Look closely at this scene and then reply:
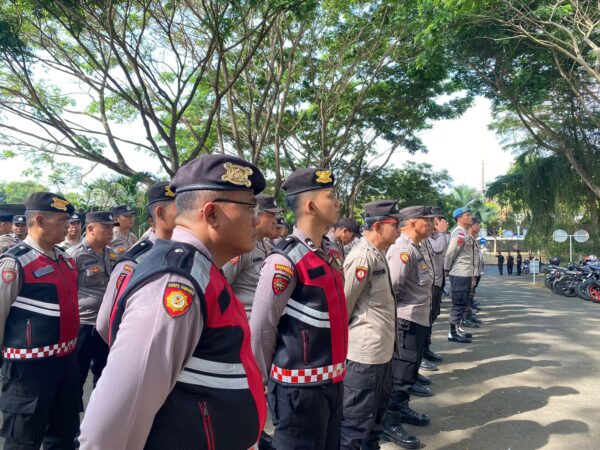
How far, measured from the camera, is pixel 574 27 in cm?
1084

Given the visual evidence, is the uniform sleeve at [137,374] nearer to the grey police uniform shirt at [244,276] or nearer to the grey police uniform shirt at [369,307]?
the grey police uniform shirt at [369,307]

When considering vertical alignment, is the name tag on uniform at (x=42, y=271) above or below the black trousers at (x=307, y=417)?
above

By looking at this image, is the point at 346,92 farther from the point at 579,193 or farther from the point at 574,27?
the point at 579,193

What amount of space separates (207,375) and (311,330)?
119 centimetres

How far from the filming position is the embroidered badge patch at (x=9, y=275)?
2.83 m

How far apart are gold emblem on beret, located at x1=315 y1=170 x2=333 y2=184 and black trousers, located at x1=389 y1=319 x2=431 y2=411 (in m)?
1.91

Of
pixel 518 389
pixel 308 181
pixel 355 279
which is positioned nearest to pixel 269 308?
pixel 308 181

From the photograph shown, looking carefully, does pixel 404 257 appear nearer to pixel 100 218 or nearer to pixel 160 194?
pixel 160 194

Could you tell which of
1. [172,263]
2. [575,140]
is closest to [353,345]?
[172,263]

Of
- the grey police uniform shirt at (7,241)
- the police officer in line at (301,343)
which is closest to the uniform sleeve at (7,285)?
the police officer in line at (301,343)

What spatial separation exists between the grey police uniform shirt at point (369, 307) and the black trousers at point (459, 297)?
4.75m

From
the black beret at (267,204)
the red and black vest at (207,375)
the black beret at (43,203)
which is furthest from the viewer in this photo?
the black beret at (267,204)

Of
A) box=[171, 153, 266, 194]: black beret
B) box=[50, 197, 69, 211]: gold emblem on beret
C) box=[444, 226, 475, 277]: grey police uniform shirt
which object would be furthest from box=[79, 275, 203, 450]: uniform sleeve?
box=[444, 226, 475, 277]: grey police uniform shirt

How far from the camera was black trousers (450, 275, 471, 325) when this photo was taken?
24.7ft
